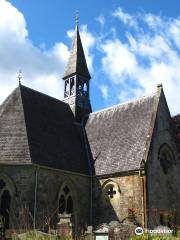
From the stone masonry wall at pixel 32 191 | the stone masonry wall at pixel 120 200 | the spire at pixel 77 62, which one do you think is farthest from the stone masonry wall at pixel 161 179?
the spire at pixel 77 62

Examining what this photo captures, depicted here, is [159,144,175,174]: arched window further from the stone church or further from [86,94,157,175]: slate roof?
[86,94,157,175]: slate roof

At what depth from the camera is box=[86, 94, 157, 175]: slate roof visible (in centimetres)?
2280

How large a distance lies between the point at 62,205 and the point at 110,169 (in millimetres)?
3525

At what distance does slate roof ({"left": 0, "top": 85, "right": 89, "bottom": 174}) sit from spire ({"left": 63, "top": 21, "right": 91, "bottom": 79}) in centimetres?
406

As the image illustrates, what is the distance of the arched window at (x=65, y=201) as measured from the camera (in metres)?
22.0

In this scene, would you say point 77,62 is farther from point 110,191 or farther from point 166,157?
point 110,191

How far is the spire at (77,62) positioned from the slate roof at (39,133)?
4.06 m

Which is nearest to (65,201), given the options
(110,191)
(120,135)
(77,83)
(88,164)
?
(110,191)

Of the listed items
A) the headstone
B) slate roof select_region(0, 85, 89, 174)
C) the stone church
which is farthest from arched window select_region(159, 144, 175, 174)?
the headstone

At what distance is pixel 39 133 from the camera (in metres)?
22.9

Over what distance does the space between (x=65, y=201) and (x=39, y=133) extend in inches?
166

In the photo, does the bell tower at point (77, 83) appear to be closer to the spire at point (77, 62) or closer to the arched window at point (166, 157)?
the spire at point (77, 62)

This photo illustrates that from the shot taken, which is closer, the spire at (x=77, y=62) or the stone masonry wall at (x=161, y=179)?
the stone masonry wall at (x=161, y=179)

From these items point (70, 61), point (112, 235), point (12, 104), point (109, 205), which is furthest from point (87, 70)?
point (112, 235)
